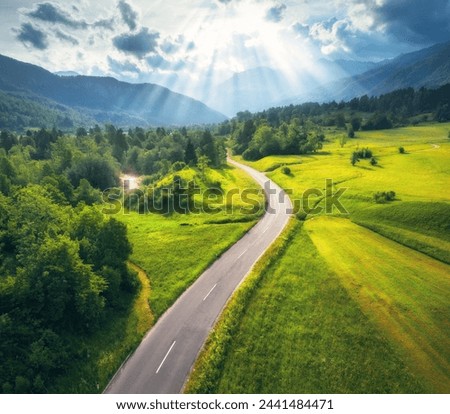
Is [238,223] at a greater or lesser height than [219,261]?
greater

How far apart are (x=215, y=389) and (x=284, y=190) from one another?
225ft

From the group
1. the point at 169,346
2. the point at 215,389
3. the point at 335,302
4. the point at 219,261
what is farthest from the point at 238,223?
the point at 215,389

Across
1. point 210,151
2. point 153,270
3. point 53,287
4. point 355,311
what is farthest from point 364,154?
point 53,287

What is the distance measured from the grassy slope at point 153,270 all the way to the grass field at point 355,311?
9.63 m

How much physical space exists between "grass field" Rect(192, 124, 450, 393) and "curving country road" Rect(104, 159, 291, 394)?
2669 millimetres

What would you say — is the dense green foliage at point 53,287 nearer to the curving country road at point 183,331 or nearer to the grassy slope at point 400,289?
the curving country road at point 183,331

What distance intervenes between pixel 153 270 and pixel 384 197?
52.9m

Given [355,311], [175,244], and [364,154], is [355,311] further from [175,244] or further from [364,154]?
[364,154]

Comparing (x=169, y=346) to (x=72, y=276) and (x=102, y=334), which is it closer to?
(x=102, y=334)

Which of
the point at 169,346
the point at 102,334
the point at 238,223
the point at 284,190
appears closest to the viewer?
the point at 169,346

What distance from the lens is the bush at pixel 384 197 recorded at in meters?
68.2

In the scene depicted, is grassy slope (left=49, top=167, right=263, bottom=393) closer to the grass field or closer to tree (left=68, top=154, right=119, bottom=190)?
the grass field

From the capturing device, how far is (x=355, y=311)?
3681 centimetres
